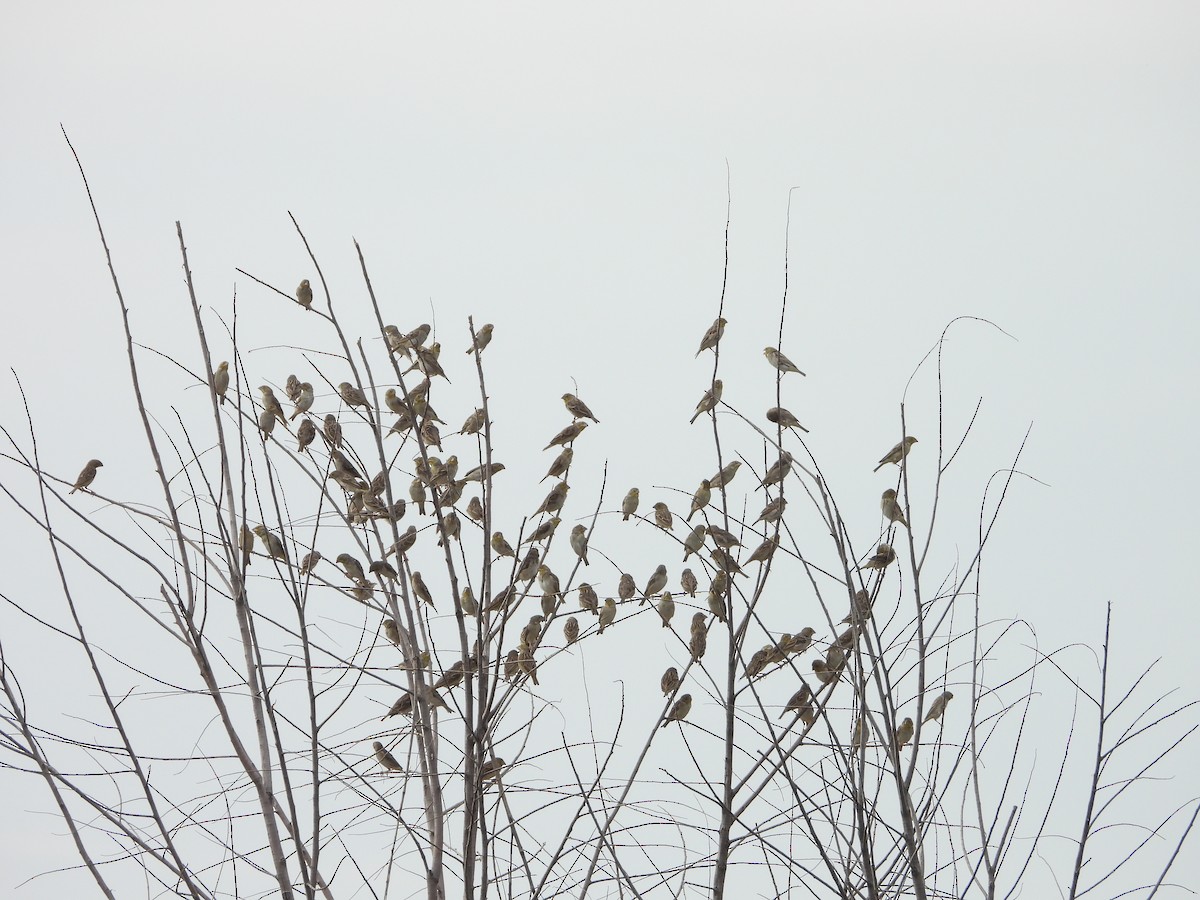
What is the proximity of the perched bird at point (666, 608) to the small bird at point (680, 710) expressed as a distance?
0.22 m

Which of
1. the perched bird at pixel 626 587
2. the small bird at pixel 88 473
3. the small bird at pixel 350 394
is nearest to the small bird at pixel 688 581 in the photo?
the perched bird at pixel 626 587

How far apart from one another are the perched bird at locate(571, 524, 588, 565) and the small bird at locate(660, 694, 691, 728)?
452mm

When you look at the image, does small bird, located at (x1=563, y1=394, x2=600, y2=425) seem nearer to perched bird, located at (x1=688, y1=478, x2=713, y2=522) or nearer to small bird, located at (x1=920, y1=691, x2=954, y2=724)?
perched bird, located at (x1=688, y1=478, x2=713, y2=522)

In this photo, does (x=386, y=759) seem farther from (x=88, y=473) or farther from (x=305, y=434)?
(x=88, y=473)

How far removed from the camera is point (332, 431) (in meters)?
3.08

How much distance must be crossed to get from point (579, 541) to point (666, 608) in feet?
1.16

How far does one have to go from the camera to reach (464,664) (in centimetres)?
266

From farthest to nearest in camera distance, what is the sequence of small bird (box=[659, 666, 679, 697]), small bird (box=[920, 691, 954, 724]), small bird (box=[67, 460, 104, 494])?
small bird (box=[67, 460, 104, 494]) < small bird (box=[659, 666, 679, 697]) < small bird (box=[920, 691, 954, 724])

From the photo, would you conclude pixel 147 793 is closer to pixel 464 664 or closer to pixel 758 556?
pixel 464 664

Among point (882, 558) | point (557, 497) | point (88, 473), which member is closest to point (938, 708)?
point (882, 558)

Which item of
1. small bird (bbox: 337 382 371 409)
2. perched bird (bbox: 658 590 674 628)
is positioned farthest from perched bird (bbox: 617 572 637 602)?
small bird (bbox: 337 382 371 409)

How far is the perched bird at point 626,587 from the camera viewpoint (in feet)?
11.5

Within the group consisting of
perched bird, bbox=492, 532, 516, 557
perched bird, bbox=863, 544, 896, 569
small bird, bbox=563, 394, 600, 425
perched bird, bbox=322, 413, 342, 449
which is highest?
small bird, bbox=563, 394, 600, 425

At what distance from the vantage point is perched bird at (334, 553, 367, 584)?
10.0 ft
